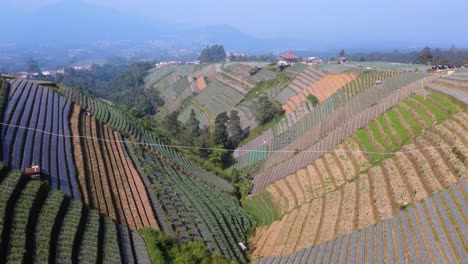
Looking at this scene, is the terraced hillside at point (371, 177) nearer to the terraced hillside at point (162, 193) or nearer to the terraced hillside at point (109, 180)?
the terraced hillside at point (162, 193)

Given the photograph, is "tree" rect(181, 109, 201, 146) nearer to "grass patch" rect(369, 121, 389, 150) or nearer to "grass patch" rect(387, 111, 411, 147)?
"grass patch" rect(369, 121, 389, 150)

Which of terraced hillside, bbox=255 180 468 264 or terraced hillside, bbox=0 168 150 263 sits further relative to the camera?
terraced hillside, bbox=255 180 468 264

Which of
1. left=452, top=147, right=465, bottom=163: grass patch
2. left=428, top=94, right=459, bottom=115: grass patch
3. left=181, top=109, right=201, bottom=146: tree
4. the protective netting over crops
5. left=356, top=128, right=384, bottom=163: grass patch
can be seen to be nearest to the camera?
left=452, top=147, right=465, bottom=163: grass patch

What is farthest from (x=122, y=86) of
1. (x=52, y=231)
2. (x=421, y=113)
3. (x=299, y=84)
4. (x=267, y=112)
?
(x=52, y=231)

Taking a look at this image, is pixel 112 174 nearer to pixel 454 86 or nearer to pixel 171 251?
pixel 171 251

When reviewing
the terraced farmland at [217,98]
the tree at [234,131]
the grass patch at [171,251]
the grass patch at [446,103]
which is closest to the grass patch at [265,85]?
the terraced farmland at [217,98]

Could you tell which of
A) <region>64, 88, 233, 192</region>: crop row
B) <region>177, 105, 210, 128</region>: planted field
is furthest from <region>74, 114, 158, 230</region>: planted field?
<region>177, 105, 210, 128</region>: planted field
